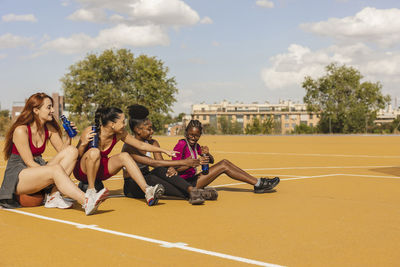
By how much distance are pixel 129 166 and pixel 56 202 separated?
1.16 m

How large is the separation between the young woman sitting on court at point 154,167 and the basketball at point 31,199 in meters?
1.40

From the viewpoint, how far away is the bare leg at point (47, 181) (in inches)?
278

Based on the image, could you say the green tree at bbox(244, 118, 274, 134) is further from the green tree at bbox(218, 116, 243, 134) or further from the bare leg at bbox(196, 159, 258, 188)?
the bare leg at bbox(196, 159, 258, 188)

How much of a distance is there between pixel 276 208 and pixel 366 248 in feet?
8.37

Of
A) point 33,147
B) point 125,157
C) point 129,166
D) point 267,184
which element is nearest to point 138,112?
point 125,157

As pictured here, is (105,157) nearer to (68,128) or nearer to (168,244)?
(68,128)

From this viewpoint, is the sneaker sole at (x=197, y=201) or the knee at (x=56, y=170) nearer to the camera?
the knee at (x=56, y=170)

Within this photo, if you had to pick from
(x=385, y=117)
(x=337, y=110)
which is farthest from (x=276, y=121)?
(x=385, y=117)

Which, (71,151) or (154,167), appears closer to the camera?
(71,151)

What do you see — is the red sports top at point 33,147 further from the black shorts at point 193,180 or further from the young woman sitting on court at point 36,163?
the black shorts at point 193,180

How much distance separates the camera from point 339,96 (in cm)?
8519

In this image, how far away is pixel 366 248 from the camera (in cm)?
527

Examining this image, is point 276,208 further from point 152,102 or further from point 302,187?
point 152,102

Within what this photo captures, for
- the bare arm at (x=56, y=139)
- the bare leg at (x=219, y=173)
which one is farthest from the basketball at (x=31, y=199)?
the bare leg at (x=219, y=173)
